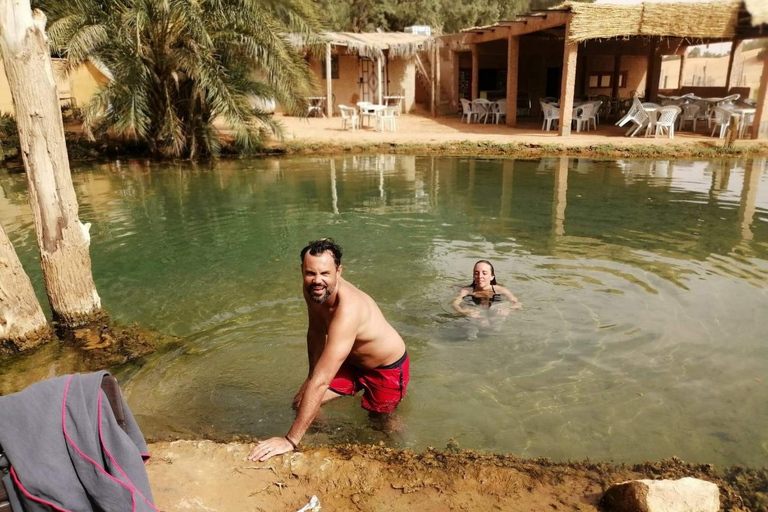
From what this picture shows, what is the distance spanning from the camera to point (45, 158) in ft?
15.6

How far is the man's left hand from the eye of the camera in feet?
11.0

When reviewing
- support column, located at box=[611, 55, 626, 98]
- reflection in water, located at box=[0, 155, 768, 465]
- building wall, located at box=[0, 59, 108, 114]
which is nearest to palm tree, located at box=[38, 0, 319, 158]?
reflection in water, located at box=[0, 155, 768, 465]

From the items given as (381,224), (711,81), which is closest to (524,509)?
(381,224)

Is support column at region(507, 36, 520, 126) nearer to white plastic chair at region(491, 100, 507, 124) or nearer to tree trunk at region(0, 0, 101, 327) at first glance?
white plastic chair at region(491, 100, 507, 124)

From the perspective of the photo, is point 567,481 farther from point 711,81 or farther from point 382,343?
point 711,81

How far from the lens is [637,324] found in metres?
5.86

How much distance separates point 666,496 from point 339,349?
6.20 feet

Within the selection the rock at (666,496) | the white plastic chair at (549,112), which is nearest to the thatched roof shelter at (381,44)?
the white plastic chair at (549,112)

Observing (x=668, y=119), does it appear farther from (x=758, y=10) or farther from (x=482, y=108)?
(x=482, y=108)

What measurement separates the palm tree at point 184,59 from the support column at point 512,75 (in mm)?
7459

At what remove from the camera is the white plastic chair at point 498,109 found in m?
21.4

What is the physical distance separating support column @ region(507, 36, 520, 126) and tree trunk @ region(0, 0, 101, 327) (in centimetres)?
1671

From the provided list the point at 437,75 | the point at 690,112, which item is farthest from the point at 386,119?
the point at 690,112

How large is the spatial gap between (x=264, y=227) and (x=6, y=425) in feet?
25.5
